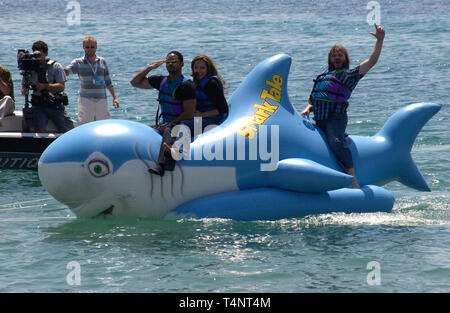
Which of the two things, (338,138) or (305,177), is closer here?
(305,177)

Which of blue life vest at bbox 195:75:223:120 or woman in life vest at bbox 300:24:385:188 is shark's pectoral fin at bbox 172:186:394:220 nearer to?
woman in life vest at bbox 300:24:385:188

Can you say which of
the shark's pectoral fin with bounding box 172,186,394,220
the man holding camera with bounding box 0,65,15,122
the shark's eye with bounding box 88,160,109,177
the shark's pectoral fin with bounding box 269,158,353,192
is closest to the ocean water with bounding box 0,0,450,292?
the shark's pectoral fin with bounding box 172,186,394,220

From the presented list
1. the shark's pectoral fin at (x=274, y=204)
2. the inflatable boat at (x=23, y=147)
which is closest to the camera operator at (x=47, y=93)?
the inflatable boat at (x=23, y=147)

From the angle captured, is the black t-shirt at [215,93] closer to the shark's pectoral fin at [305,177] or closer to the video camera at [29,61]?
the shark's pectoral fin at [305,177]

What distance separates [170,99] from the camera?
8.58m

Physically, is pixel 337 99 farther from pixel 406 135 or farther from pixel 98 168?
pixel 98 168

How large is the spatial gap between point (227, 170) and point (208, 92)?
910 mm

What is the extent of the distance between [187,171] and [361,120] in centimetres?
766

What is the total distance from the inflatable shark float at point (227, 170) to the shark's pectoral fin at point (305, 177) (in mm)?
11

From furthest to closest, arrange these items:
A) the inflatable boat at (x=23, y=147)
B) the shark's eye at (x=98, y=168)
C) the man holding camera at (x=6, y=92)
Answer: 1. the man holding camera at (x=6, y=92)
2. the inflatable boat at (x=23, y=147)
3. the shark's eye at (x=98, y=168)

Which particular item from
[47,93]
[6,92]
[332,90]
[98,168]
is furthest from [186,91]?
[6,92]

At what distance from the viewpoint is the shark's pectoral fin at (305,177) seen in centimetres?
838
